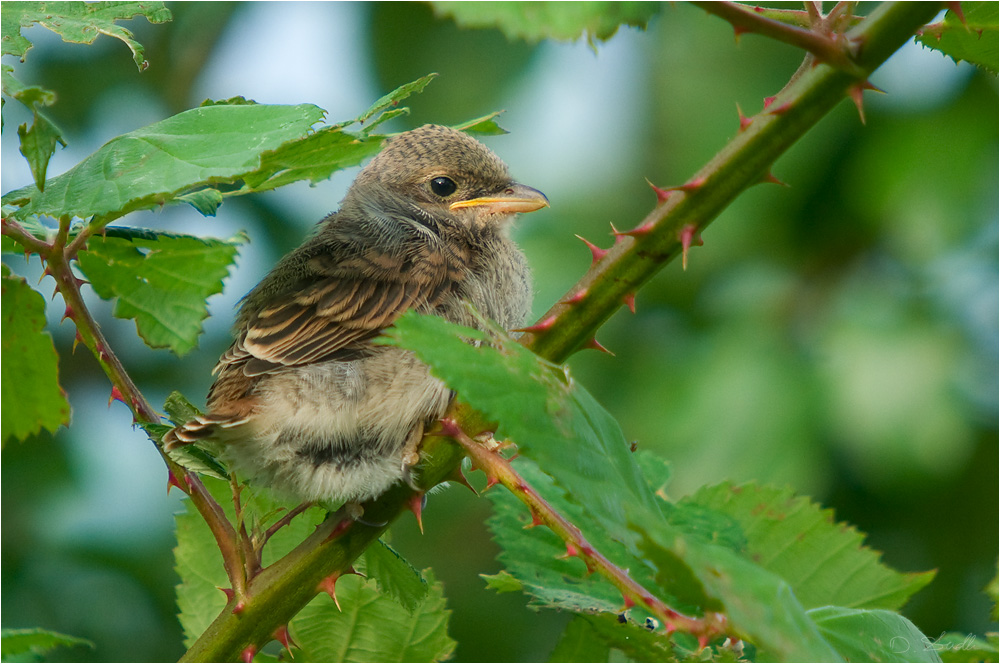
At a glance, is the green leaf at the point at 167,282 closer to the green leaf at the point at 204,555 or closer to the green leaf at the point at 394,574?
the green leaf at the point at 204,555

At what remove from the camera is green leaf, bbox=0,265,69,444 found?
1.92m

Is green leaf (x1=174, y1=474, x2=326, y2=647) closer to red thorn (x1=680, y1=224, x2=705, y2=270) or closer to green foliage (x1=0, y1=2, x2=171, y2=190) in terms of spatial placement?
green foliage (x1=0, y1=2, x2=171, y2=190)

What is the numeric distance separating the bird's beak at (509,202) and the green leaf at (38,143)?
1.78 metres

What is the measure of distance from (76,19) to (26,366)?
782 mm

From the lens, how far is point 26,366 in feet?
6.60

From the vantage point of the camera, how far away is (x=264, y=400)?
2139 millimetres

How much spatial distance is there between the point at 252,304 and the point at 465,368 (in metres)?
1.55

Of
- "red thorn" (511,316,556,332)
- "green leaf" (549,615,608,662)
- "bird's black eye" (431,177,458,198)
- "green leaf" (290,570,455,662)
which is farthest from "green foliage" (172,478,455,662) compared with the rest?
"bird's black eye" (431,177,458,198)

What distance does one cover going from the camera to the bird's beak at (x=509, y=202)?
9.71 ft

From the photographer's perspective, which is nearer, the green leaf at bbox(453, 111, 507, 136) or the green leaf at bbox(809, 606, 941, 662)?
the green leaf at bbox(809, 606, 941, 662)

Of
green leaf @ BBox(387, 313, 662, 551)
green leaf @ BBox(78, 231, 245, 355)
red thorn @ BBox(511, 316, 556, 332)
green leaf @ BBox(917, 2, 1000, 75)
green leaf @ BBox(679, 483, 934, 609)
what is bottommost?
green leaf @ BBox(679, 483, 934, 609)

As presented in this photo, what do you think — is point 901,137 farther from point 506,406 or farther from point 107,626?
point 107,626

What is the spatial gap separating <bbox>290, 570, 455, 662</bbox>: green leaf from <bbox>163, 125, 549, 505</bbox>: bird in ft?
0.73

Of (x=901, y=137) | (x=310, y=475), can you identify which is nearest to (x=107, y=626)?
(x=310, y=475)
